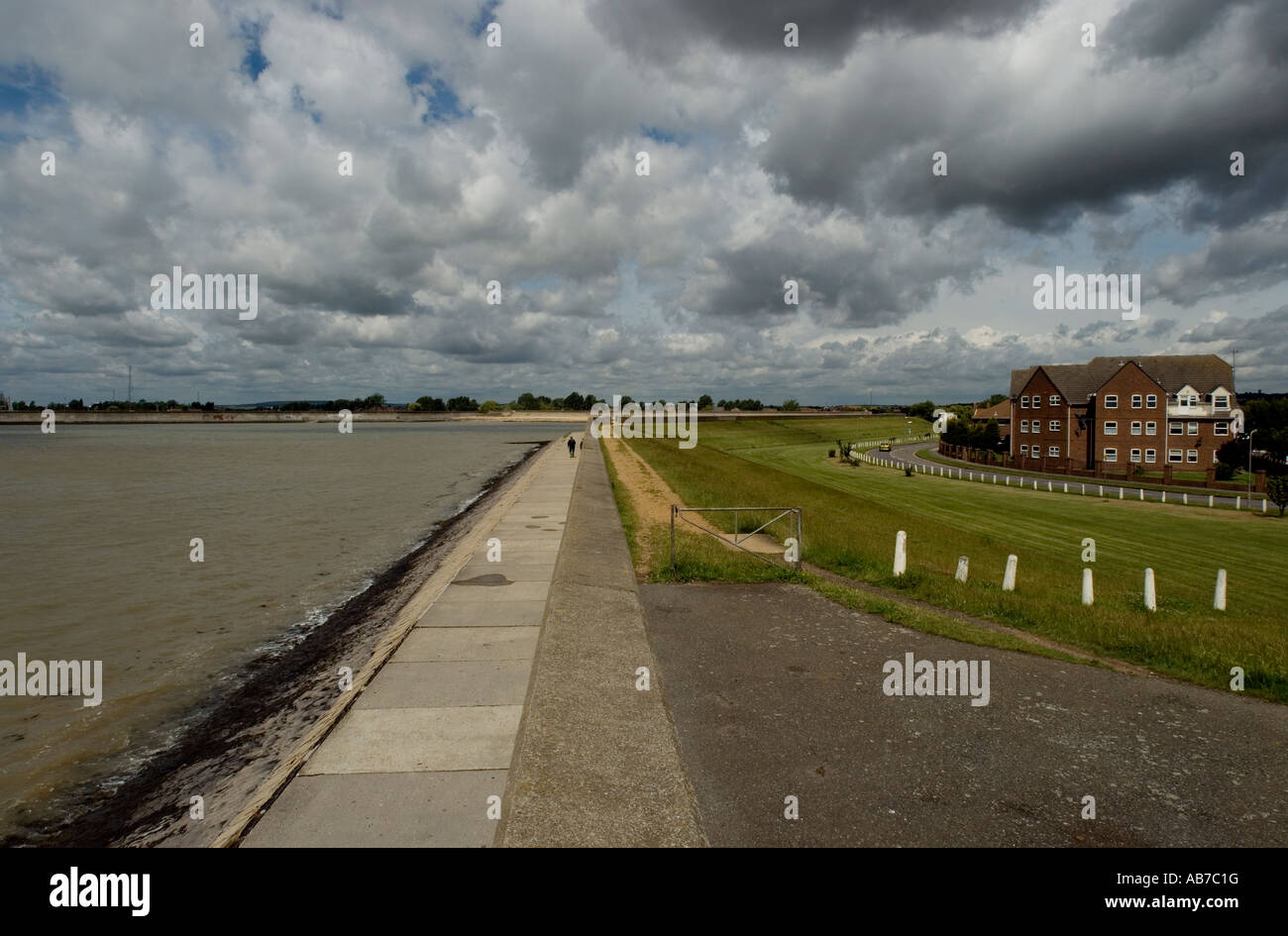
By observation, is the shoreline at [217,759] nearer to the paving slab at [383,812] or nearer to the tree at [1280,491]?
the paving slab at [383,812]

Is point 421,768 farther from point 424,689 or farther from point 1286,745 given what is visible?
point 1286,745

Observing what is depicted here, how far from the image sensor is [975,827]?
5.43 m

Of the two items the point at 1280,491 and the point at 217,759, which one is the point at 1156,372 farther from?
the point at 217,759

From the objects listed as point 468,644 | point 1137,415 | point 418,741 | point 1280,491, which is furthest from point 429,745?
point 1137,415

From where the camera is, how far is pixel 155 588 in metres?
17.7

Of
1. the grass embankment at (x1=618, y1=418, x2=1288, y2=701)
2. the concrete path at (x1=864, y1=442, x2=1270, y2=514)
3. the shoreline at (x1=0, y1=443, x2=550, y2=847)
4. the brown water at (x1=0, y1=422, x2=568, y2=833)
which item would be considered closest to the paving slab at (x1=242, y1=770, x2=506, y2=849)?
the shoreline at (x1=0, y1=443, x2=550, y2=847)

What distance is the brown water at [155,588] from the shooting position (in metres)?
9.48

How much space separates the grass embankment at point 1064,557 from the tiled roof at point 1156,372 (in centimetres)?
2524

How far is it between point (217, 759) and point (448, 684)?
130 inches

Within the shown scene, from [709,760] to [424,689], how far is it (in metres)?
3.61

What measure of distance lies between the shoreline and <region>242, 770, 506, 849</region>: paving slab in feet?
2.96

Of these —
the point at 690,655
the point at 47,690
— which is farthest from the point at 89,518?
the point at 690,655

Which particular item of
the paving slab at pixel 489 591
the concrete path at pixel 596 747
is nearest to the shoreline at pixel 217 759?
the paving slab at pixel 489 591

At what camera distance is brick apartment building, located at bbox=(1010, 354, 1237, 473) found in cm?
5916
